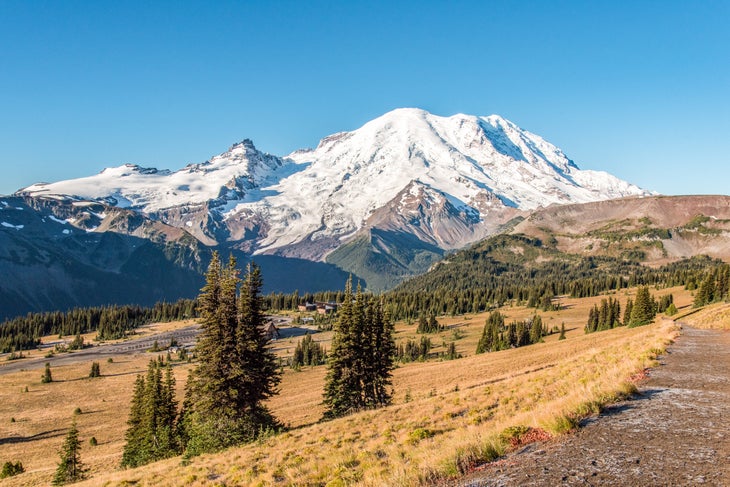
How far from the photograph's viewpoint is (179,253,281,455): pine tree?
3391 cm

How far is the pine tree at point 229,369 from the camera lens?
3391 cm

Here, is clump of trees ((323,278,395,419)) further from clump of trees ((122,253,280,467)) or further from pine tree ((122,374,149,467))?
pine tree ((122,374,149,467))

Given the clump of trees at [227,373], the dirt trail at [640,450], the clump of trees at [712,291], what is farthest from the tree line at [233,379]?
the clump of trees at [712,291]

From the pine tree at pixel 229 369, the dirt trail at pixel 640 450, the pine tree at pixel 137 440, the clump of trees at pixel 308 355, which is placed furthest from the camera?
the clump of trees at pixel 308 355

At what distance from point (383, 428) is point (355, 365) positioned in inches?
850

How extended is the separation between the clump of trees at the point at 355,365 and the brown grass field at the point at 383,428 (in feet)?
12.4

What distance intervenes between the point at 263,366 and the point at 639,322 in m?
70.7

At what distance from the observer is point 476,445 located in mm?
11086

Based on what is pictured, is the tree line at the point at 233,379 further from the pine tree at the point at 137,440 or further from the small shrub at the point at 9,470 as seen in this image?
the small shrub at the point at 9,470

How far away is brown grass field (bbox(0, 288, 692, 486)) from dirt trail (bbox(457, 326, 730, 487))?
0.81m

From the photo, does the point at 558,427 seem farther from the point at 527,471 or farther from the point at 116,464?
the point at 116,464

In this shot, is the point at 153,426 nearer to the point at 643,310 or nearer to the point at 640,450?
the point at 640,450

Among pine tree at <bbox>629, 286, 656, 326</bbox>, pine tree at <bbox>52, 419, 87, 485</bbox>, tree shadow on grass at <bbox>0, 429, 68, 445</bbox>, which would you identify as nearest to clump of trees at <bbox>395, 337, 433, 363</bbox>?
pine tree at <bbox>629, 286, 656, 326</bbox>

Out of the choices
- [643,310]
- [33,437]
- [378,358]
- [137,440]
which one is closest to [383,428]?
[378,358]
